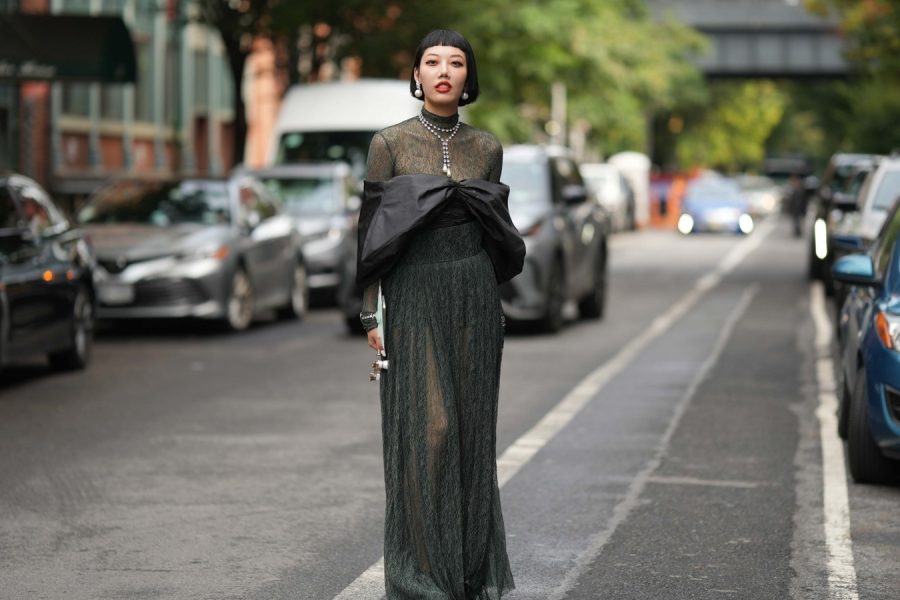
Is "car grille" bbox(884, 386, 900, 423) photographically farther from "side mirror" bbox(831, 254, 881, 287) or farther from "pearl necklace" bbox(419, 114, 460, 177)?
"pearl necklace" bbox(419, 114, 460, 177)

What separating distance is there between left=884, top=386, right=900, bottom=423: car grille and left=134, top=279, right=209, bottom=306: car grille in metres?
9.86

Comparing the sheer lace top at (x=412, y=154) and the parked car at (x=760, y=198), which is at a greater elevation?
the sheer lace top at (x=412, y=154)

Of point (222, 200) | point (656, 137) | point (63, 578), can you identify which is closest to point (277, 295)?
point (222, 200)

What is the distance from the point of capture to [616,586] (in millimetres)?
6754

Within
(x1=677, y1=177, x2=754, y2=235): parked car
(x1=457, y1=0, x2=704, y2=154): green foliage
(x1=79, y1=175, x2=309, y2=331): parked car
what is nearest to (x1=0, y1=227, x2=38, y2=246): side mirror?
(x1=79, y1=175, x2=309, y2=331): parked car

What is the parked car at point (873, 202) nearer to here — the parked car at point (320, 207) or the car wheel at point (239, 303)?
the car wheel at point (239, 303)

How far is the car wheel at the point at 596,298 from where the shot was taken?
19.9m

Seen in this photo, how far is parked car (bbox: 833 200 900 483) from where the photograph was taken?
28.4 feet

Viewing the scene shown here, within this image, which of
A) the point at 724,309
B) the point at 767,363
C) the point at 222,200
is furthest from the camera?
the point at 724,309

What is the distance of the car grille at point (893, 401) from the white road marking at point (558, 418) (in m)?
1.46

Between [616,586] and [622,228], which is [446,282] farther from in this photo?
[622,228]

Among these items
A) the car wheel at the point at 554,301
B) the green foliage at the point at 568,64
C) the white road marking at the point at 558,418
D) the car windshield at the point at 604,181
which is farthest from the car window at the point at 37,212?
the car windshield at the point at 604,181

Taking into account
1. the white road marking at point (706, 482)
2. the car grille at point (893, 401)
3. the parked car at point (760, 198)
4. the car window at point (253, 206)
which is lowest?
the parked car at point (760, 198)

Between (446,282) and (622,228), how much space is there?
1862 inches
